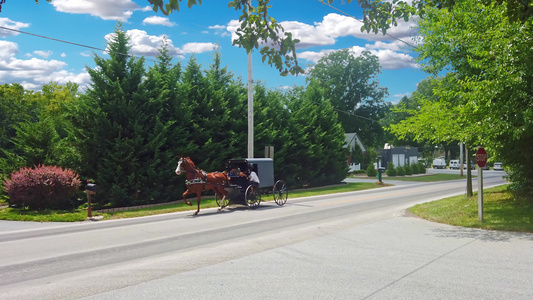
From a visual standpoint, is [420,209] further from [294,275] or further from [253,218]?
[294,275]

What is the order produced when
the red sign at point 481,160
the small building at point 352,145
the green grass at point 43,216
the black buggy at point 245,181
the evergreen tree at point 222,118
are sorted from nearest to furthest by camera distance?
the red sign at point 481,160, the green grass at point 43,216, the black buggy at point 245,181, the evergreen tree at point 222,118, the small building at point 352,145

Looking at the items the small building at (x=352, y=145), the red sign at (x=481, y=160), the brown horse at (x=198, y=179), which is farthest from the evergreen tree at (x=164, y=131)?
the small building at (x=352, y=145)

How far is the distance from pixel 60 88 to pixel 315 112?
55.3 metres

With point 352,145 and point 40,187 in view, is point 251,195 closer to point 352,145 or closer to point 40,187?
point 40,187

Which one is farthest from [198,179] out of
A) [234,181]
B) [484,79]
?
[484,79]

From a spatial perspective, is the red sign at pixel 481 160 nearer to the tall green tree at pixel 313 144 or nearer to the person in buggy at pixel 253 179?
the person in buggy at pixel 253 179

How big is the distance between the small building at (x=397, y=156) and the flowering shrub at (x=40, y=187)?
216 feet

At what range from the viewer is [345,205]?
20562mm

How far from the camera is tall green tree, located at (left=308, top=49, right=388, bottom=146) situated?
78.0 metres

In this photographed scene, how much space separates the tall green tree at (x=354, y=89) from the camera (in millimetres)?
78000

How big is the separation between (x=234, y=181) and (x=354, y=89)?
6320 cm

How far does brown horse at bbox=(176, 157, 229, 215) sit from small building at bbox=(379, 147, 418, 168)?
206ft

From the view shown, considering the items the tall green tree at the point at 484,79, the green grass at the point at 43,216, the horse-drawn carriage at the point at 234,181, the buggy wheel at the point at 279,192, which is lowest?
the green grass at the point at 43,216

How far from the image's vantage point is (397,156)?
7981 centimetres
